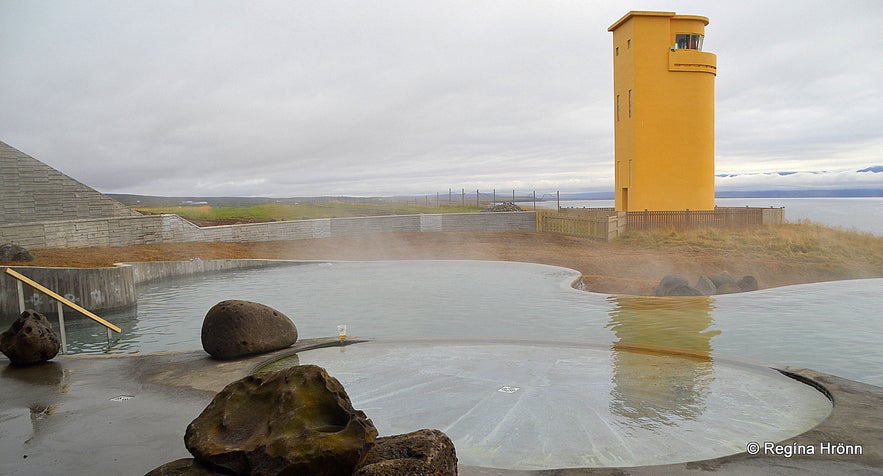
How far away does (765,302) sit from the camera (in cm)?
1201

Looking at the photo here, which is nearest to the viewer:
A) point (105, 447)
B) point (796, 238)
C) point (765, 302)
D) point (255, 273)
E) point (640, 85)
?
point (105, 447)

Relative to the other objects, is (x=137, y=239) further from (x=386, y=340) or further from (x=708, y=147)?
(x=708, y=147)

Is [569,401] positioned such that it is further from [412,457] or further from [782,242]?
[782,242]

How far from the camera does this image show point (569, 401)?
6.24 metres

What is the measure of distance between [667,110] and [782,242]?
7.35 metres

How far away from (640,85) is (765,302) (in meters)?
15.4

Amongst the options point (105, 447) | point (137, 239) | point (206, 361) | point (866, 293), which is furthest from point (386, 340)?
point (137, 239)

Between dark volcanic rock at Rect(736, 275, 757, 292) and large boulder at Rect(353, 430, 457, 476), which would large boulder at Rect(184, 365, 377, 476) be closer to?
large boulder at Rect(353, 430, 457, 476)

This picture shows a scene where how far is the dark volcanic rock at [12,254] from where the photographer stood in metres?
15.0

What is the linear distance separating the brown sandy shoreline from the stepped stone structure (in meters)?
4.31

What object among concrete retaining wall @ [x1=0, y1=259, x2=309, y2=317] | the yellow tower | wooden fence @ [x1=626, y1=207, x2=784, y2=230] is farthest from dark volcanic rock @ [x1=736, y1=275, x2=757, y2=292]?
concrete retaining wall @ [x1=0, y1=259, x2=309, y2=317]

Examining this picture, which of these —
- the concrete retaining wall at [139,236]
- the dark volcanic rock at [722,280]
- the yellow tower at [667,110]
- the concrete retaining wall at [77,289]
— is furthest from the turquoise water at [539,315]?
the yellow tower at [667,110]

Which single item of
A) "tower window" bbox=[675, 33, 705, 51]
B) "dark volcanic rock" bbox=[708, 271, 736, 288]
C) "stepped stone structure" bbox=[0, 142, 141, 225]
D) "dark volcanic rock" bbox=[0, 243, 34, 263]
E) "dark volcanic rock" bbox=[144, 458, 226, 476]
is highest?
"tower window" bbox=[675, 33, 705, 51]

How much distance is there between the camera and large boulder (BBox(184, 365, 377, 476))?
375cm
